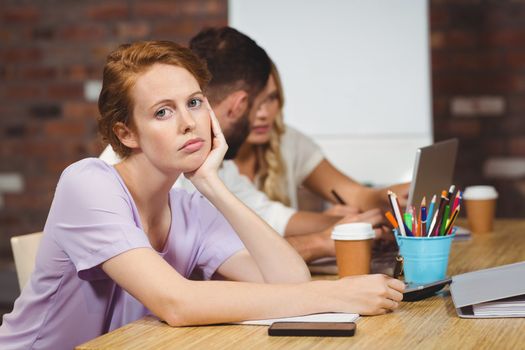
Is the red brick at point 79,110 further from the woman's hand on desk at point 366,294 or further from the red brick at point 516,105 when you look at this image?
the woman's hand on desk at point 366,294

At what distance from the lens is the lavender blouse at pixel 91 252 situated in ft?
4.64

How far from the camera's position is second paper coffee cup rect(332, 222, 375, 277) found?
5.29 ft

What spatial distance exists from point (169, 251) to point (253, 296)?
380 mm

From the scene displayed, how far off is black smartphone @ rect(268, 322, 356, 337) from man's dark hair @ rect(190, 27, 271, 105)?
1066 millimetres

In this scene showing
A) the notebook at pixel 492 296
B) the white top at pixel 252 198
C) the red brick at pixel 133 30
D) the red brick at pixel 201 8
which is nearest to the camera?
the notebook at pixel 492 296

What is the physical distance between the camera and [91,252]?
4.61 ft

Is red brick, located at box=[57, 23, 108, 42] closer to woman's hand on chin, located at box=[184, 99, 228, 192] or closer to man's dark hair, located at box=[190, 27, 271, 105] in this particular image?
man's dark hair, located at box=[190, 27, 271, 105]

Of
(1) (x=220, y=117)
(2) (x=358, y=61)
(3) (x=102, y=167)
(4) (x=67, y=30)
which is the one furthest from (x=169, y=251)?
(4) (x=67, y=30)

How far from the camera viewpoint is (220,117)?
7.15ft

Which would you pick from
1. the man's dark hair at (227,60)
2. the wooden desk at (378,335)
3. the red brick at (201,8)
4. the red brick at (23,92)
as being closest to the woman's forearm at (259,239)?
the wooden desk at (378,335)

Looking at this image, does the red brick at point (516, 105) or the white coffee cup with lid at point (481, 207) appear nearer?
the white coffee cup with lid at point (481, 207)

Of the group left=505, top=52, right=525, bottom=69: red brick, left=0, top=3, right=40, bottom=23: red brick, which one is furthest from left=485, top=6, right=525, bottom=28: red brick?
left=0, top=3, right=40, bottom=23: red brick

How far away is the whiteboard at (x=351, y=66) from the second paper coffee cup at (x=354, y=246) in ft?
4.66

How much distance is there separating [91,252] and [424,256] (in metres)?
0.60
